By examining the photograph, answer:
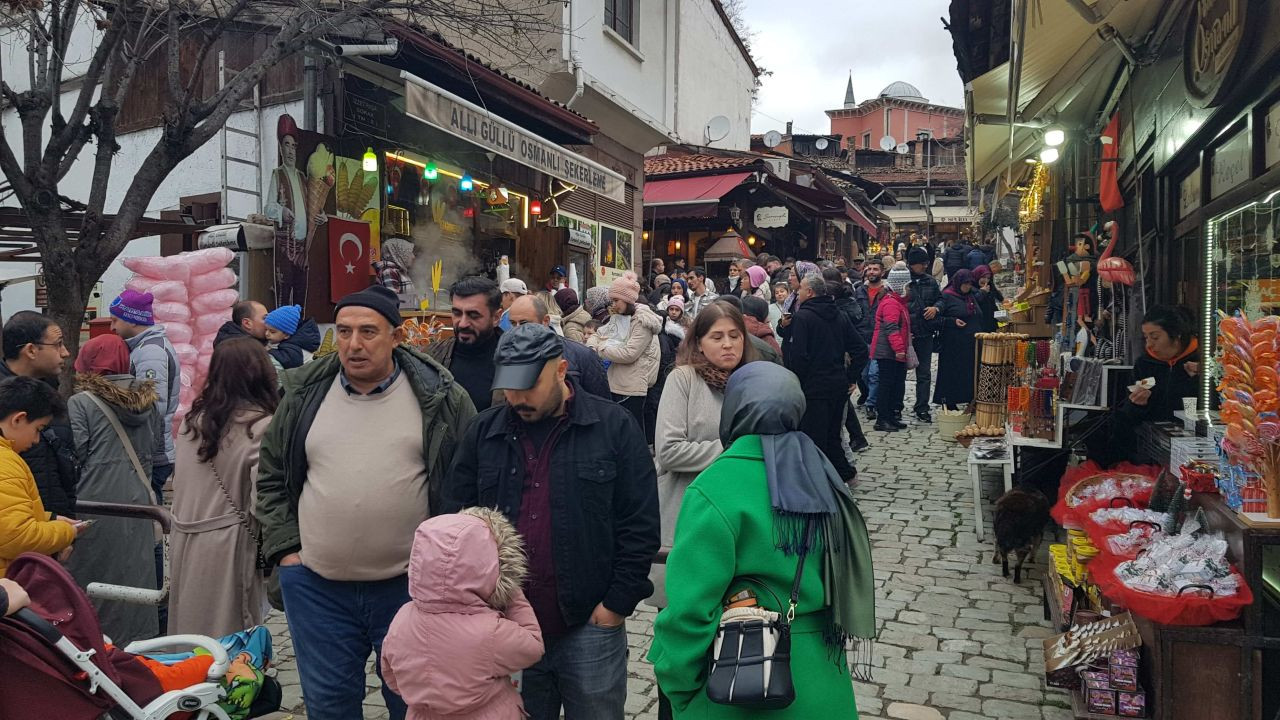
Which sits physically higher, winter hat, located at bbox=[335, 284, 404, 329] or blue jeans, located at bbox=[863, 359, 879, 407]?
winter hat, located at bbox=[335, 284, 404, 329]

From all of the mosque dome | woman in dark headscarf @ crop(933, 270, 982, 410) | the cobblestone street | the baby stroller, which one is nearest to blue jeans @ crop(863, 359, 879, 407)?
woman in dark headscarf @ crop(933, 270, 982, 410)

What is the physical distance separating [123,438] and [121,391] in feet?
Result: 0.88

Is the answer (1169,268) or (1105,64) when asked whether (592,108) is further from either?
(1169,268)

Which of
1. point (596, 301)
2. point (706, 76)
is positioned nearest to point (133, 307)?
point (596, 301)

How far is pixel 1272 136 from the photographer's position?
4160mm

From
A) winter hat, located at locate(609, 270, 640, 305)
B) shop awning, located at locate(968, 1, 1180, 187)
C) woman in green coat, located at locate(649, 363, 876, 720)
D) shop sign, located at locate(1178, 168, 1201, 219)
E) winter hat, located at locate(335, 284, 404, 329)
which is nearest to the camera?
woman in green coat, located at locate(649, 363, 876, 720)

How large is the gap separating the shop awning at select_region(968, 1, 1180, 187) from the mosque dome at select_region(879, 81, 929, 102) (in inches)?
2032

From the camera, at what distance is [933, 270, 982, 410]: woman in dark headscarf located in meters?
11.6

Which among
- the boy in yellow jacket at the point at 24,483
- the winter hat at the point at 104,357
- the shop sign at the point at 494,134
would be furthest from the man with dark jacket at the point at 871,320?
the boy in yellow jacket at the point at 24,483

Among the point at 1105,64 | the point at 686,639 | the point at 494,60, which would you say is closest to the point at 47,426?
the point at 686,639

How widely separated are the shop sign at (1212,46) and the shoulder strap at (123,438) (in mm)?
6082

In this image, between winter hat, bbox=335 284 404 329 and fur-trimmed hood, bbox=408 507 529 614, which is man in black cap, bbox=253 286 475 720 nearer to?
winter hat, bbox=335 284 404 329

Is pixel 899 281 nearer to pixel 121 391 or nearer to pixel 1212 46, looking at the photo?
pixel 1212 46

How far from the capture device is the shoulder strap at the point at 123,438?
4.63m
